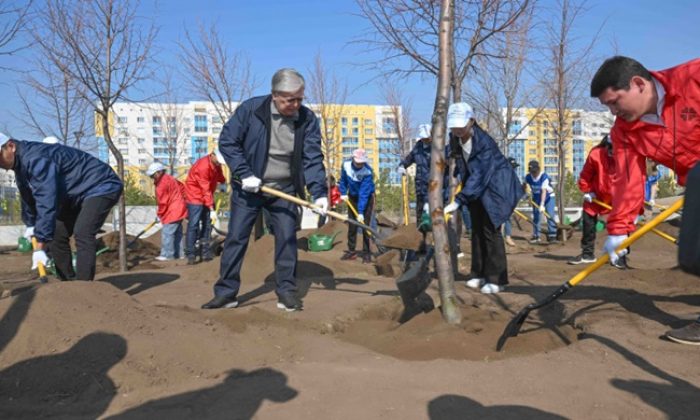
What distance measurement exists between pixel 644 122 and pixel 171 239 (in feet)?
28.4

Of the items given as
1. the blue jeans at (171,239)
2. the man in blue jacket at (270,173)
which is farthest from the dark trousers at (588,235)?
the blue jeans at (171,239)

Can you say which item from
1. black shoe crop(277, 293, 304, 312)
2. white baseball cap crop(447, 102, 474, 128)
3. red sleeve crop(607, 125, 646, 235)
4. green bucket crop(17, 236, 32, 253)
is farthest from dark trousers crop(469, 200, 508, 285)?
green bucket crop(17, 236, 32, 253)

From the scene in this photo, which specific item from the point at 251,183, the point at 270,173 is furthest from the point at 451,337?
the point at 270,173

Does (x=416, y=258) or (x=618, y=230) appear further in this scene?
(x=416, y=258)

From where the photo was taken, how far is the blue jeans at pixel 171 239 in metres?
10.6

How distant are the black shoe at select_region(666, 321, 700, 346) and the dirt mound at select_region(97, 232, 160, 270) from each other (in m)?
7.99

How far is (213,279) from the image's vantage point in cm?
744

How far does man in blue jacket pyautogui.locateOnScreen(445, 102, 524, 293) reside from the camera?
571 centimetres

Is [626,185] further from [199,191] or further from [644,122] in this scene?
[199,191]

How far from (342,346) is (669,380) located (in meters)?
1.89

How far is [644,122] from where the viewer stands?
3.69 m

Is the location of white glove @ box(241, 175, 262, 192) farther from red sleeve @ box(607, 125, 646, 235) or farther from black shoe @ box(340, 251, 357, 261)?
black shoe @ box(340, 251, 357, 261)

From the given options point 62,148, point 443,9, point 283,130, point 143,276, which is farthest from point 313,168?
point 143,276

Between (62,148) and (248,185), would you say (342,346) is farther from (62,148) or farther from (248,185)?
(62,148)
